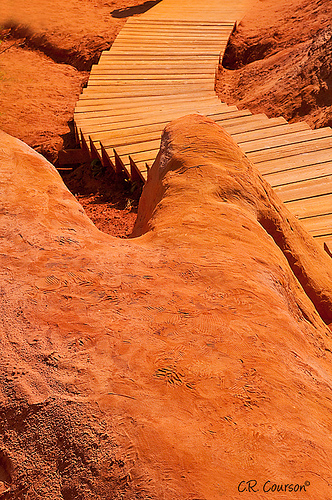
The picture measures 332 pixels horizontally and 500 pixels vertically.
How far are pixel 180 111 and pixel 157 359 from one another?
552 centimetres

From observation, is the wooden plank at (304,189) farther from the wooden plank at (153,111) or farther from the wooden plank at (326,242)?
the wooden plank at (153,111)

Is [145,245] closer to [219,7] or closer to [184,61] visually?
[184,61]

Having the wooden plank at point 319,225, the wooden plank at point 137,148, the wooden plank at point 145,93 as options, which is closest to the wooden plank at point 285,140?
the wooden plank at point 137,148

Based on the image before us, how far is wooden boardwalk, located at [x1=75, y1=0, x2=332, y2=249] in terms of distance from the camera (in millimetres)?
4738

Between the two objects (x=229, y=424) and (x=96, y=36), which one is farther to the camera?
(x=96, y=36)

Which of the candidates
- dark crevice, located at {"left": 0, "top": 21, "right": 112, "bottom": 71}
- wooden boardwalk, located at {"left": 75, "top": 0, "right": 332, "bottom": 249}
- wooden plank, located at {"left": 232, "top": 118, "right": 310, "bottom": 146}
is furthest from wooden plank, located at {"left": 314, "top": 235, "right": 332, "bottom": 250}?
dark crevice, located at {"left": 0, "top": 21, "right": 112, "bottom": 71}

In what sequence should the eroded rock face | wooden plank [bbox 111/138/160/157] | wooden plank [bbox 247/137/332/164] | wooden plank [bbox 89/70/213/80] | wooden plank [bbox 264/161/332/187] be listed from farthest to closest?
wooden plank [bbox 89/70/213/80] < wooden plank [bbox 111/138/160/157] < wooden plank [bbox 247/137/332/164] < wooden plank [bbox 264/161/332/187] < the eroded rock face

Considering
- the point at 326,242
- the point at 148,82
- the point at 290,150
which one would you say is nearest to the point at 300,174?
the point at 290,150

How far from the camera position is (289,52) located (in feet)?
27.5

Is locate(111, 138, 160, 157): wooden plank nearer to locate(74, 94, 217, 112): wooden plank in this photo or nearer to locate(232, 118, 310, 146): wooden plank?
locate(232, 118, 310, 146): wooden plank

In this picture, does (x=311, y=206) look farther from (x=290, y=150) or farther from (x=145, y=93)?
(x=145, y=93)

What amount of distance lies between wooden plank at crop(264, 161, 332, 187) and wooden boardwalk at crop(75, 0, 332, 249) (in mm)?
10

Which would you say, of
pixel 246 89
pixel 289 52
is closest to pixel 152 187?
pixel 246 89

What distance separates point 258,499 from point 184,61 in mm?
8554
